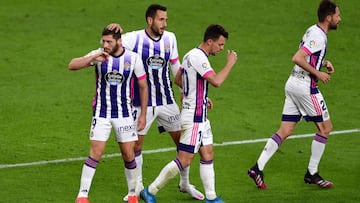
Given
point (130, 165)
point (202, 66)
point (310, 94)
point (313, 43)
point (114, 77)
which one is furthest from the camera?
point (310, 94)

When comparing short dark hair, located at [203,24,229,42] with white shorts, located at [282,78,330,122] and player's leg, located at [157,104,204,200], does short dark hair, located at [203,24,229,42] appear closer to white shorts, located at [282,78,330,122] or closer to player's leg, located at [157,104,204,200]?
player's leg, located at [157,104,204,200]

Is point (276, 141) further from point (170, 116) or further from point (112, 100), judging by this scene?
point (112, 100)

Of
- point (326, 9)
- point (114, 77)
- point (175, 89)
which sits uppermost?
point (326, 9)

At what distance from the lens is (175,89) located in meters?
19.9

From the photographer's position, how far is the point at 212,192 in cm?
1354

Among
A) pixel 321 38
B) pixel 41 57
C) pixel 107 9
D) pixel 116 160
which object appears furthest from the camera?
pixel 107 9

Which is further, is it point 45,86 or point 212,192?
point 45,86

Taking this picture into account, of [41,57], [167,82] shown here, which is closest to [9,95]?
[41,57]

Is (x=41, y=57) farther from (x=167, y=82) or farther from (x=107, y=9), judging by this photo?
(x=167, y=82)

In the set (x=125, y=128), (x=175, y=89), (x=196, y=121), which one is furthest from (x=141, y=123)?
(x=175, y=89)

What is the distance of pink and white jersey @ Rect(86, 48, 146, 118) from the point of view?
43.2 ft

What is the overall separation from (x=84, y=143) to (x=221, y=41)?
4.17 m

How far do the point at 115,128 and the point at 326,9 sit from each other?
344 centimetres

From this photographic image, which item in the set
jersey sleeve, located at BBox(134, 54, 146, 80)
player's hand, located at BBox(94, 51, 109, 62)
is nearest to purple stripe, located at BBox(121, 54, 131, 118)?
jersey sleeve, located at BBox(134, 54, 146, 80)
